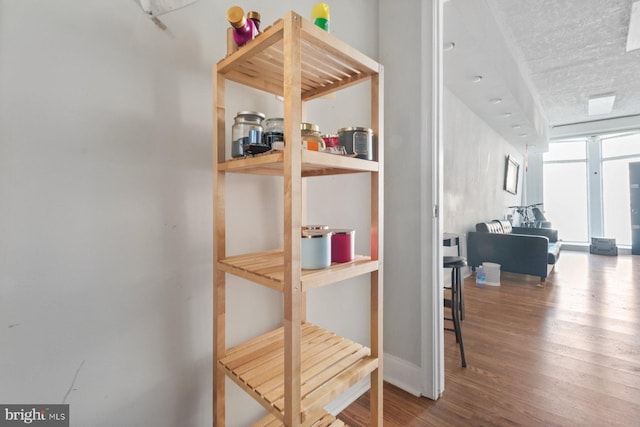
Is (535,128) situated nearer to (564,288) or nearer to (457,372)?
(564,288)

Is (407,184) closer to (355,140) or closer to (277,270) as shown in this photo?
(355,140)

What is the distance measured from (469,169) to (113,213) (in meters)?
4.45

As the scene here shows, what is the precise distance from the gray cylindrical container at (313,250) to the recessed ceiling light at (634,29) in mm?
3777

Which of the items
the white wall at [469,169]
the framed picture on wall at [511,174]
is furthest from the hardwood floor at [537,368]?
the framed picture on wall at [511,174]

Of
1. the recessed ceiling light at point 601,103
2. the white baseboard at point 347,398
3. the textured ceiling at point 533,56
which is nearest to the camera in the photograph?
the white baseboard at point 347,398

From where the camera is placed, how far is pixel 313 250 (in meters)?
0.79

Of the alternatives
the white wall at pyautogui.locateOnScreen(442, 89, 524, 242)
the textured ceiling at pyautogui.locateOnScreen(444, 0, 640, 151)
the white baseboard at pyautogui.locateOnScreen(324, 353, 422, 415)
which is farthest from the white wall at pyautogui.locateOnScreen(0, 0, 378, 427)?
the white wall at pyautogui.locateOnScreen(442, 89, 524, 242)

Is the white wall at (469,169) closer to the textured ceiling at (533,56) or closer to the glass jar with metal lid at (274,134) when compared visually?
the textured ceiling at (533,56)

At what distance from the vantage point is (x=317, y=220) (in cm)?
136

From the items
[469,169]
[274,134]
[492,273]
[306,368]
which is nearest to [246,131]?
[274,134]

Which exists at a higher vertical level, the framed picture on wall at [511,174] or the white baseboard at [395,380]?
the framed picture on wall at [511,174]

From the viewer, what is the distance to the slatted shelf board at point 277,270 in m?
0.72

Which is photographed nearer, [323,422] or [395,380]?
[323,422]

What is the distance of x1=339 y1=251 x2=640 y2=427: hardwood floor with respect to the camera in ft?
4.63
